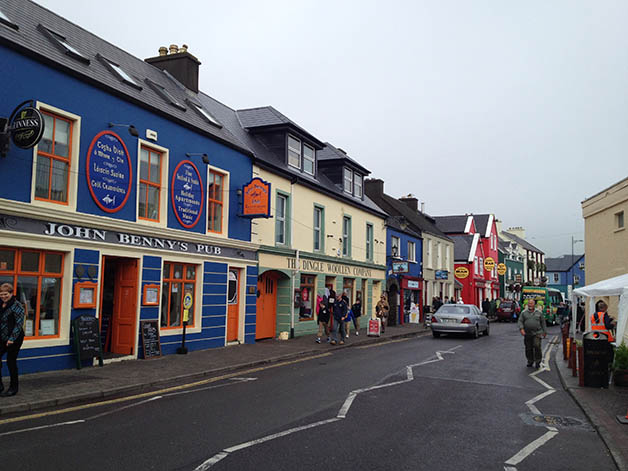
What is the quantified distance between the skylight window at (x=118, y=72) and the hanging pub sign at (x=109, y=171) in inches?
84.3

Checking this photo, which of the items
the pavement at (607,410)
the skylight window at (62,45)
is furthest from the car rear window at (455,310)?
the skylight window at (62,45)

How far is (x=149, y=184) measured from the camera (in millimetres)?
14320

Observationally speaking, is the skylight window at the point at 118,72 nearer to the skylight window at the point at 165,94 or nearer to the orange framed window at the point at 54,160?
the skylight window at the point at 165,94

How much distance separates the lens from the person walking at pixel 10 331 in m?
8.47

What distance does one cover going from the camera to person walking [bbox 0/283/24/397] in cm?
847

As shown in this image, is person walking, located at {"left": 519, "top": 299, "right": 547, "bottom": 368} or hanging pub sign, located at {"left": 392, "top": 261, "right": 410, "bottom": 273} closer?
person walking, located at {"left": 519, "top": 299, "right": 547, "bottom": 368}

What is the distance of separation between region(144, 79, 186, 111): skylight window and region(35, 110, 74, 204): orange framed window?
14.7 feet

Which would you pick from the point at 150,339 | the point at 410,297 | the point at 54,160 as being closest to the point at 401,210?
the point at 410,297

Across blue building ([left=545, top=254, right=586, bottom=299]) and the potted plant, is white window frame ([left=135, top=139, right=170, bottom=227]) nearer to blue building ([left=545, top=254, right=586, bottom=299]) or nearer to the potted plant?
the potted plant

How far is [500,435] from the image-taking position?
700 centimetres

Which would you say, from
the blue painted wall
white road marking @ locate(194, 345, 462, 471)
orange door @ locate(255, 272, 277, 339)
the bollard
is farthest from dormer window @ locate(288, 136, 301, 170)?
the bollard

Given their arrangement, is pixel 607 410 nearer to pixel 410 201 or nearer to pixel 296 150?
pixel 296 150

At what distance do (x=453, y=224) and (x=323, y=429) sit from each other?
5382 cm

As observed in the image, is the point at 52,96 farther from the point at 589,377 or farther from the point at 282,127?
the point at 589,377
